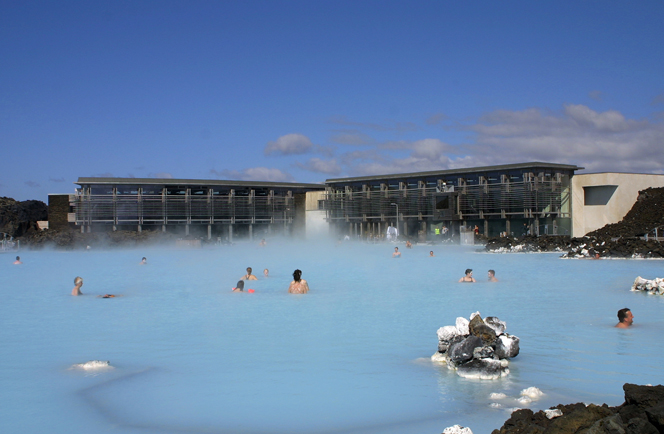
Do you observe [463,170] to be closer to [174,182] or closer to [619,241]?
[619,241]

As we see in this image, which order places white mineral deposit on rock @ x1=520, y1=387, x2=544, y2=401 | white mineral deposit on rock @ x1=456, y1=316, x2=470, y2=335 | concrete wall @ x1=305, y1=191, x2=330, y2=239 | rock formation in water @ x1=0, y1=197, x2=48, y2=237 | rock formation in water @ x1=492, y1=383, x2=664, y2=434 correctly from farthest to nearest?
1. concrete wall @ x1=305, y1=191, x2=330, y2=239
2. rock formation in water @ x1=0, y1=197, x2=48, y2=237
3. white mineral deposit on rock @ x1=456, y1=316, x2=470, y2=335
4. white mineral deposit on rock @ x1=520, y1=387, x2=544, y2=401
5. rock formation in water @ x1=492, y1=383, x2=664, y2=434

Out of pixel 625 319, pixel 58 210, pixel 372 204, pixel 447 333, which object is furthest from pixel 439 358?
pixel 58 210

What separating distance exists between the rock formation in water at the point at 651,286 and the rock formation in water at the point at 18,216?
144 ft

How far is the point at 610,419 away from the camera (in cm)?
379

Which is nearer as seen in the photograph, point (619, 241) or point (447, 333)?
point (447, 333)

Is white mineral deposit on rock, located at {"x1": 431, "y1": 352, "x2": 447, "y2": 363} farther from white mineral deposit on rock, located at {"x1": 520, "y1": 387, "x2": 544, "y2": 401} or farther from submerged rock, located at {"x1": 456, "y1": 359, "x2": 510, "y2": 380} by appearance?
white mineral deposit on rock, located at {"x1": 520, "y1": 387, "x2": 544, "y2": 401}

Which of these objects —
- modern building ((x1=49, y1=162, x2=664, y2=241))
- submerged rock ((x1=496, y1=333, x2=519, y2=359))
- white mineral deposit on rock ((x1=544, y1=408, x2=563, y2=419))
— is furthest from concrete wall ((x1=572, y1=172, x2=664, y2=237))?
white mineral deposit on rock ((x1=544, y1=408, x2=563, y2=419))

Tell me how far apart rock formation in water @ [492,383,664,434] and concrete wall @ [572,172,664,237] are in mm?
36069

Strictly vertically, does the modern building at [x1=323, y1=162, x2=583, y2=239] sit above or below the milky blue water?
above

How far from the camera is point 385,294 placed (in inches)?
594

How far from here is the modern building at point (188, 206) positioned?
46.1 metres

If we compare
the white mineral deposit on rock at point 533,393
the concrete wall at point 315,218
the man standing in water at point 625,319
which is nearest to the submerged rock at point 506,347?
the white mineral deposit on rock at point 533,393

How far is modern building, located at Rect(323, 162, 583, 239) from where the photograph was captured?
3900 centimetres

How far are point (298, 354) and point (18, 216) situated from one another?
1790 inches
